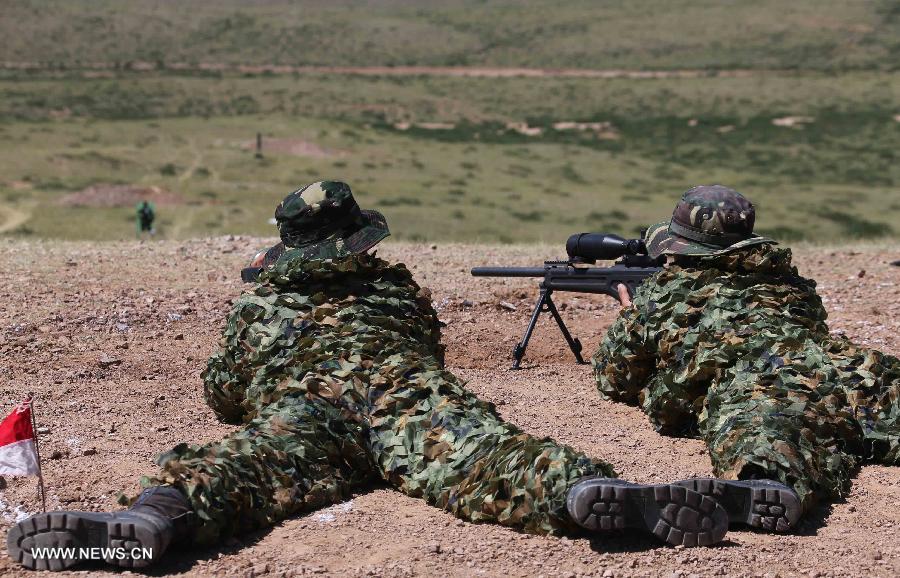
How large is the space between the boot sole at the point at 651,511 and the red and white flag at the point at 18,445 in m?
2.16

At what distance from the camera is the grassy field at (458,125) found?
104ft

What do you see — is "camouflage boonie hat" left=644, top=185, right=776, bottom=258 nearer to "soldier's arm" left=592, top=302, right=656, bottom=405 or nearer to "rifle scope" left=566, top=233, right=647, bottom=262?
"soldier's arm" left=592, top=302, right=656, bottom=405

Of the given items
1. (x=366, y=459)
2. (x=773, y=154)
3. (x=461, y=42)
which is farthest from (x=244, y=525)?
(x=461, y=42)

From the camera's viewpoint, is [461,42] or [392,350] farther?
[461,42]

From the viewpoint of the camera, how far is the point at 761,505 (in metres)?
5.36

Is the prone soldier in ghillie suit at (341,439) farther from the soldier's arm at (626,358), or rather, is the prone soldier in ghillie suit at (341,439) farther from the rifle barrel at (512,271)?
the rifle barrel at (512,271)

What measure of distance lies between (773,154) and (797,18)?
35561mm

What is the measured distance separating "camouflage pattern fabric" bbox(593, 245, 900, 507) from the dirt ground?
217 millimetres

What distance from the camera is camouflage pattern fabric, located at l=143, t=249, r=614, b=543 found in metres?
5.33

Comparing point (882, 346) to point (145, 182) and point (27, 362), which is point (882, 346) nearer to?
point (27, 362)

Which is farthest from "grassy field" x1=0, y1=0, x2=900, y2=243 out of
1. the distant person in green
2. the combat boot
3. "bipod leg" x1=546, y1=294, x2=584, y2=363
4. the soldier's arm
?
the combat boot

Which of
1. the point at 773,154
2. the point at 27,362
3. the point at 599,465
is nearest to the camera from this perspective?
the point at 599,465

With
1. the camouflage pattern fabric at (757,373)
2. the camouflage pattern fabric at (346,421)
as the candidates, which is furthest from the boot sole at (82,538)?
the camouflage pattern fabric at (757,373)

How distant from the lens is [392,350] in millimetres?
6410
